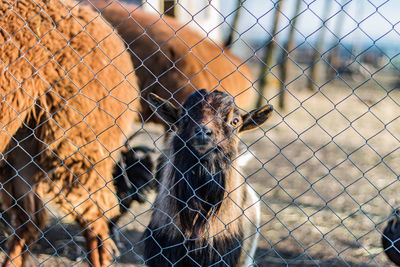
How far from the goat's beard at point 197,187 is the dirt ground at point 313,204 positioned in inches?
9.3

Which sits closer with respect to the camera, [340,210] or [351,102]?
[340,210]

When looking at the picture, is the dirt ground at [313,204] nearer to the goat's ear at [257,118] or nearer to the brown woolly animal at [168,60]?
the goat's ear at [257,118]

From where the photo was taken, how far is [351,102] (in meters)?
14.1

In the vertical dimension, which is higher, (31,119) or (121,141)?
→ (121,141)

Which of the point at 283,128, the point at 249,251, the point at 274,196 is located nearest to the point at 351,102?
the point at 283,128

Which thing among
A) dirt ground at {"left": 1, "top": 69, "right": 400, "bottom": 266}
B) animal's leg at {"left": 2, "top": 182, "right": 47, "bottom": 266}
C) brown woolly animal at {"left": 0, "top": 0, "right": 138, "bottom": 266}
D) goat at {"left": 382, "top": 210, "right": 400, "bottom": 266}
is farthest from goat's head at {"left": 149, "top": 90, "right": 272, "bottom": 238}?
goat at {"left": 382, "top": 210, "right": 400, "bottom": 266}

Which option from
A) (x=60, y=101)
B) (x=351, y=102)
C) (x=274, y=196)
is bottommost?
(x=60, y=101)

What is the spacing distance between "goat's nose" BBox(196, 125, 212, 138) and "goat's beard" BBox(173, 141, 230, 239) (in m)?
0.16

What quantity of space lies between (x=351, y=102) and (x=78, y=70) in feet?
40.9

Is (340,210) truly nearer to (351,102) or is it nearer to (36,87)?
(36,87)

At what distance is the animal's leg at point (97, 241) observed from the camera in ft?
11.1

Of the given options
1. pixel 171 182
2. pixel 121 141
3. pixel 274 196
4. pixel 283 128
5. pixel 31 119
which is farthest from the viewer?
pixel 283 128

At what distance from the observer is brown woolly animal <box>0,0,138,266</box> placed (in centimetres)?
294

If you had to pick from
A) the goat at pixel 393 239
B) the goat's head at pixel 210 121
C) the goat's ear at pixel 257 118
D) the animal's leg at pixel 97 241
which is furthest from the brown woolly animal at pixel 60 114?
the goat at pixel 393 239
